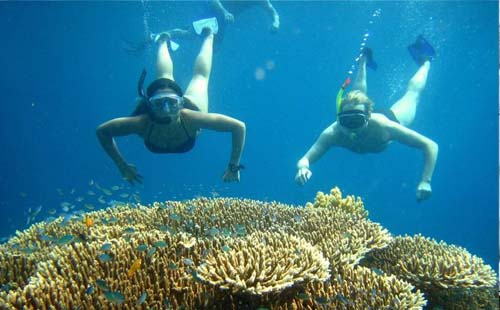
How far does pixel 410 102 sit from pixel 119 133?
10851 millimetres

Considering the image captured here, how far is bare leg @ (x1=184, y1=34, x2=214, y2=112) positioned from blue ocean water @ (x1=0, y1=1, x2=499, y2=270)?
921 inches

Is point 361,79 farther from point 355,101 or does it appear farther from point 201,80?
point 201,80

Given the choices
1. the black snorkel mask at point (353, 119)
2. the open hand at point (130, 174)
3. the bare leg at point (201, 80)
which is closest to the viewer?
the open hand at point (130, 174)

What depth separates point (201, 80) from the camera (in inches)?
414

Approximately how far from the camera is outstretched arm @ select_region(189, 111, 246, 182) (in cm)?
735

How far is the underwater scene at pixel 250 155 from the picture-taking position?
358 cm

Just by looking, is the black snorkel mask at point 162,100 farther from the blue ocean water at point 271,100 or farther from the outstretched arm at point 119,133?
the blue ocean water at point 271,100

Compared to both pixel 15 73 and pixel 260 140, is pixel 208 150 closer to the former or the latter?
pixel 260 140

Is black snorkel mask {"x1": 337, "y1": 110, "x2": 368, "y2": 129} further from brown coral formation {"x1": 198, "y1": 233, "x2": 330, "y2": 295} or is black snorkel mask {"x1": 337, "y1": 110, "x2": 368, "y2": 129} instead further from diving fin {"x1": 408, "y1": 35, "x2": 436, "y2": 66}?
diving fin {"x1": 408, "y1": 35, "x2": 436, "y2": 66}

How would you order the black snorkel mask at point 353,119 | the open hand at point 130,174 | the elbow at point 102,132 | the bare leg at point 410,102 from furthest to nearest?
the bare leg at point 410,102 < the black snorkel mask at point 353,119 < the open hand at point 130,174 < the elbow at point 102,132

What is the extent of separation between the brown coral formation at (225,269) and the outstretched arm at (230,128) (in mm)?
2202

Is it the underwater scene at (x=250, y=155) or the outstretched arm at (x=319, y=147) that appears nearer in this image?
the underwater scene at (x=250, y=155)

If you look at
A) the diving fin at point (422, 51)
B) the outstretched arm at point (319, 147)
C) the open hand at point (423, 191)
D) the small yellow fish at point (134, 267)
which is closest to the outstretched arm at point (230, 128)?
the outstretched arm at point (319, 147)

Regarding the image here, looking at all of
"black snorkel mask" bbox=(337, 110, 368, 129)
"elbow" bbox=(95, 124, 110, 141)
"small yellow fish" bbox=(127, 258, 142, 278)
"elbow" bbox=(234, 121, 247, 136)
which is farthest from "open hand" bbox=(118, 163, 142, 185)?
"black snorkel mask" bbox=(337, 110, 368, 129)
